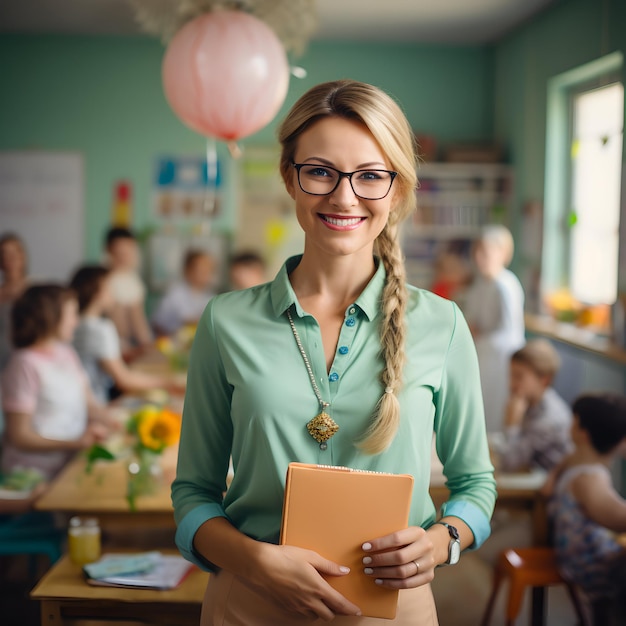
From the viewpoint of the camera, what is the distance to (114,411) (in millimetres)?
3154

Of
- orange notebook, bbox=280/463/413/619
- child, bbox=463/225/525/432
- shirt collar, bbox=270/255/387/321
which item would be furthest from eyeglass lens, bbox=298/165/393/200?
child, bbox=463/225/525/432

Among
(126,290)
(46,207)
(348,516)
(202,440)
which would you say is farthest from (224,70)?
(46,207)

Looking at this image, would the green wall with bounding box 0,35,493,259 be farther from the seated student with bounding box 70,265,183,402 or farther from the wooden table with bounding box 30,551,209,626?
the wooden table with bounding box 30,551,209,626

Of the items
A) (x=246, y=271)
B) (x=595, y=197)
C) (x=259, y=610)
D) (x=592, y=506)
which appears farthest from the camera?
(x=595, y=197)

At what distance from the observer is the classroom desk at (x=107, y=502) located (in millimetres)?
2152

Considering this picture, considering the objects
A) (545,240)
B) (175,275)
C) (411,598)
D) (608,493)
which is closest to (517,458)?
(608,493)

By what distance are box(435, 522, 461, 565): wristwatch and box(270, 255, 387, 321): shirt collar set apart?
329 mm

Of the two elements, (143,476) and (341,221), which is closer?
(341,221)

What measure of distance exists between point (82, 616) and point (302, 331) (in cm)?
104

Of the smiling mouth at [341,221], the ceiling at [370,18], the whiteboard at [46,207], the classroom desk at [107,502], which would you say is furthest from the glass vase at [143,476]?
the whiteboard at [46,207]

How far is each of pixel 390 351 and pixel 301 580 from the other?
0.34m

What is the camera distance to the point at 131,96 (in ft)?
21.3

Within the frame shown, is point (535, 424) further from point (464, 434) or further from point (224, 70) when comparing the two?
point (464, 434)

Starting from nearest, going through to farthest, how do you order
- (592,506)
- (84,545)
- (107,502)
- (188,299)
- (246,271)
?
1. (84,545)
2. (107,502)
3. (592,506)
4. (246,271)
5. (188,299)
